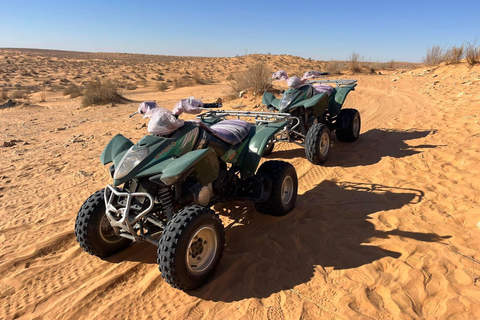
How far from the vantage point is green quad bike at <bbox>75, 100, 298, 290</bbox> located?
265cm

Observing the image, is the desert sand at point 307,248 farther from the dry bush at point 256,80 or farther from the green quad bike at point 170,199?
the dry bush at point 256,80

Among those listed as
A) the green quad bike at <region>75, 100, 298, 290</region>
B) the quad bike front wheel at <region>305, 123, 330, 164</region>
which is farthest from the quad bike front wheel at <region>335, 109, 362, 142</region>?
the green quad bike at <region>75, 100, 298, 290</region>

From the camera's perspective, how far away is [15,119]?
42.0ft

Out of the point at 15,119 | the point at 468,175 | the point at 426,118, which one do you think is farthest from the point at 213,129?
the point at 15,119

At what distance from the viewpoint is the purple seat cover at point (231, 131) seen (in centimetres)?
351

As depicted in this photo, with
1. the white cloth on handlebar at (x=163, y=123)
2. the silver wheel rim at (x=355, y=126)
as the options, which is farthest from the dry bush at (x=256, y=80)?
the white cloth on handlebar at (x=163, y=123)

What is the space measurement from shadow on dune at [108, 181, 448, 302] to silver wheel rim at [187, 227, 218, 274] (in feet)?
0.65

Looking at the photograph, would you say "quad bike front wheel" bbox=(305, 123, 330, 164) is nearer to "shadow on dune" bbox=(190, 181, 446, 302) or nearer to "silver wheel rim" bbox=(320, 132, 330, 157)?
"silver wheel rim" bbox=(320, 132, 330, 157)

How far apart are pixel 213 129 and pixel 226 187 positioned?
0.67m

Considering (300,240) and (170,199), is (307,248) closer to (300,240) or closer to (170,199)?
(300,240)

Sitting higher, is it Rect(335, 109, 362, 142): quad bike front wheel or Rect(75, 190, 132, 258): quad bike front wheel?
Rect(335, 109, 362, 142): quad bike front wheel

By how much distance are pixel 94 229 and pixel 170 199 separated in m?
0.84

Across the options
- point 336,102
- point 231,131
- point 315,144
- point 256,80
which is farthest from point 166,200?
point 256,80

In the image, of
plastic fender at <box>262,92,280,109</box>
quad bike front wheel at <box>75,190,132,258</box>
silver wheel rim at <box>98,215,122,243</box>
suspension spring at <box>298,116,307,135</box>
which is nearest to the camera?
quad bike front wheel at <box>75,190,132,258</box>
